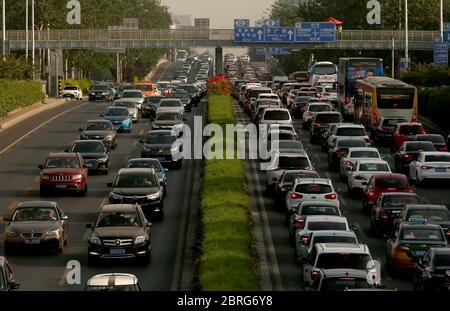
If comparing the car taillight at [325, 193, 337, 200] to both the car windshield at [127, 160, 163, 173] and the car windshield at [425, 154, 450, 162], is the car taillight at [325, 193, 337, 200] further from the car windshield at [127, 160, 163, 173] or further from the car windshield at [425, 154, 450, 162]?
the car windshield at [425, 154, 450, 162]

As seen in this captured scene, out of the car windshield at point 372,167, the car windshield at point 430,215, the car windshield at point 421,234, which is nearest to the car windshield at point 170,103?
the car windshield at point 372,167

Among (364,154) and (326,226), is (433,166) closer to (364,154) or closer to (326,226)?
(364,154)

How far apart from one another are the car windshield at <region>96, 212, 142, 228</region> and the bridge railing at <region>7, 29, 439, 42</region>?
9357 centimetres

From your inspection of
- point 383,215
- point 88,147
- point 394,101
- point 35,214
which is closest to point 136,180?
point 35,214

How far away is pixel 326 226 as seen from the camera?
108ft

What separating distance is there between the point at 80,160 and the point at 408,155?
46.1ft

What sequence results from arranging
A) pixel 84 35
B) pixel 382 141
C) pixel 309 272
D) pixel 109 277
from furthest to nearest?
pixel 84 35, pixel 382 141, pixel 309 272, pixel 109 277

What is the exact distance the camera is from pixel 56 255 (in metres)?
34.6

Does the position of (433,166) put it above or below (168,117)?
below

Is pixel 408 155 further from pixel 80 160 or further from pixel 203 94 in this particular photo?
pixel 203 94

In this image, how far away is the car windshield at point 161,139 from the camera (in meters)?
54.5

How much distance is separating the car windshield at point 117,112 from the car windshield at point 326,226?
3809cm

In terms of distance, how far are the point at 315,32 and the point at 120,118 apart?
60280mm
